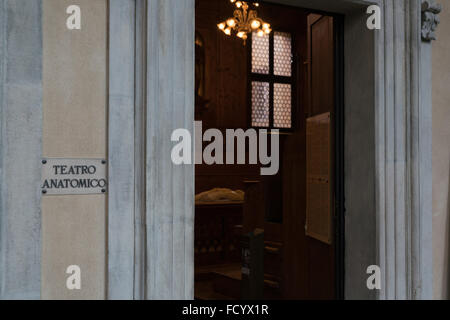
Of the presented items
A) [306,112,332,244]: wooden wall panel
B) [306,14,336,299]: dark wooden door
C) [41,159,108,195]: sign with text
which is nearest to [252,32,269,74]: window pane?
[306,14,336,299]: dark wooden door

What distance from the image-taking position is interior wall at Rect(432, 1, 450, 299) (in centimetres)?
334

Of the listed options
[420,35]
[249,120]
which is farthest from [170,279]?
[249,120]

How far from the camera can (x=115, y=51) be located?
245cm

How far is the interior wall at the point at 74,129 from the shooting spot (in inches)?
90.9

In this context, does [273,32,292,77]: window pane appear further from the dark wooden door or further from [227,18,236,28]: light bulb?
the dark wooden door

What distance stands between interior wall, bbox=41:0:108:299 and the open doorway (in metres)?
1.47

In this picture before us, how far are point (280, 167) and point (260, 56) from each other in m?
1.50

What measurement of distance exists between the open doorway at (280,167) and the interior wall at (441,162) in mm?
670

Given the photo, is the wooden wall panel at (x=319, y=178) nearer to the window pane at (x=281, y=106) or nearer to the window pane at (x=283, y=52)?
the window pane at (x=281, y=106)

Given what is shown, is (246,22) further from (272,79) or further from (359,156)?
(359,156)

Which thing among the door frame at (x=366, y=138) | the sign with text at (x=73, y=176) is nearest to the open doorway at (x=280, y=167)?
the door frame at (x=366, y=138)

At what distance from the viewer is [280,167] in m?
6.11

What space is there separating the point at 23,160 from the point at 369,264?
2182 mm

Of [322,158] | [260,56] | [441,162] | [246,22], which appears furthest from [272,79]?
[441,162]
